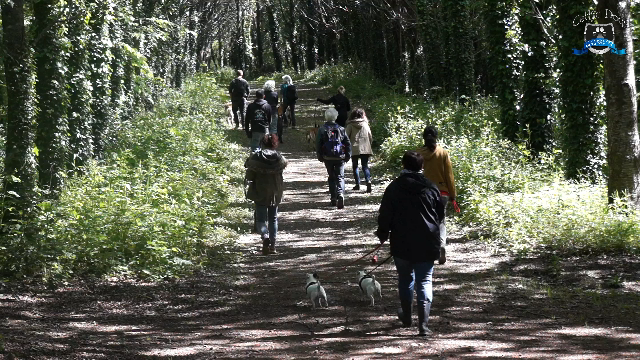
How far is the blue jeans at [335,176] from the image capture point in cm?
1568

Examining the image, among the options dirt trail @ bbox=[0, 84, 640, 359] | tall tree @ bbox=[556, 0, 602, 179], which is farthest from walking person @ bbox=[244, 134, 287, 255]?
tall tree @ bbox=[556, 0, 602, 179]

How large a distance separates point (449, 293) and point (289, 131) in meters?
22.3

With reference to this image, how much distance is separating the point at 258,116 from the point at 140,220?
7.08 m

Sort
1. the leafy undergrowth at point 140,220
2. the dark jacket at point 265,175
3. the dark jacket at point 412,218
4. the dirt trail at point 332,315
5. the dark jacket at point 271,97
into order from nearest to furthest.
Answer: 1. the dirt trail at point 332,315
2. the dark jacket at point 412,218
3. the leafy undergrowth at point 140,220
4. the dark jacket at point 265,175
5. the dark jacket at point 271,97

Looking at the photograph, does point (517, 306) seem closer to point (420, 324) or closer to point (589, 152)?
point (420, 324)

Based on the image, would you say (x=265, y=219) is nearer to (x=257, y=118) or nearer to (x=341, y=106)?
(x=257, y=118)

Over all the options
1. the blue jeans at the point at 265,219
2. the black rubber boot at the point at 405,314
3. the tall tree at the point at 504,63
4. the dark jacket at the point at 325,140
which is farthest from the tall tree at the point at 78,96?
the black rubber boot at the point at 405,314

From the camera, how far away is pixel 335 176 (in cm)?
1602

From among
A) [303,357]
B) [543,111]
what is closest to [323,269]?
[303,357]

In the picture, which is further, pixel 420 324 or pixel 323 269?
pixel 323 269

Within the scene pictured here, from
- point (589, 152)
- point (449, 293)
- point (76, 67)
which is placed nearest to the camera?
point (449, 293)

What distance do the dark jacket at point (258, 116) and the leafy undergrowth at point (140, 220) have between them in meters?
1.59

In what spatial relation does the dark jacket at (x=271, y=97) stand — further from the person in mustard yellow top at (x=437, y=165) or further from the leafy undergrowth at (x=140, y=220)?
the person in mustard yellow top at (x=437, y=165)

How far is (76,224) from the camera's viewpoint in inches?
440
